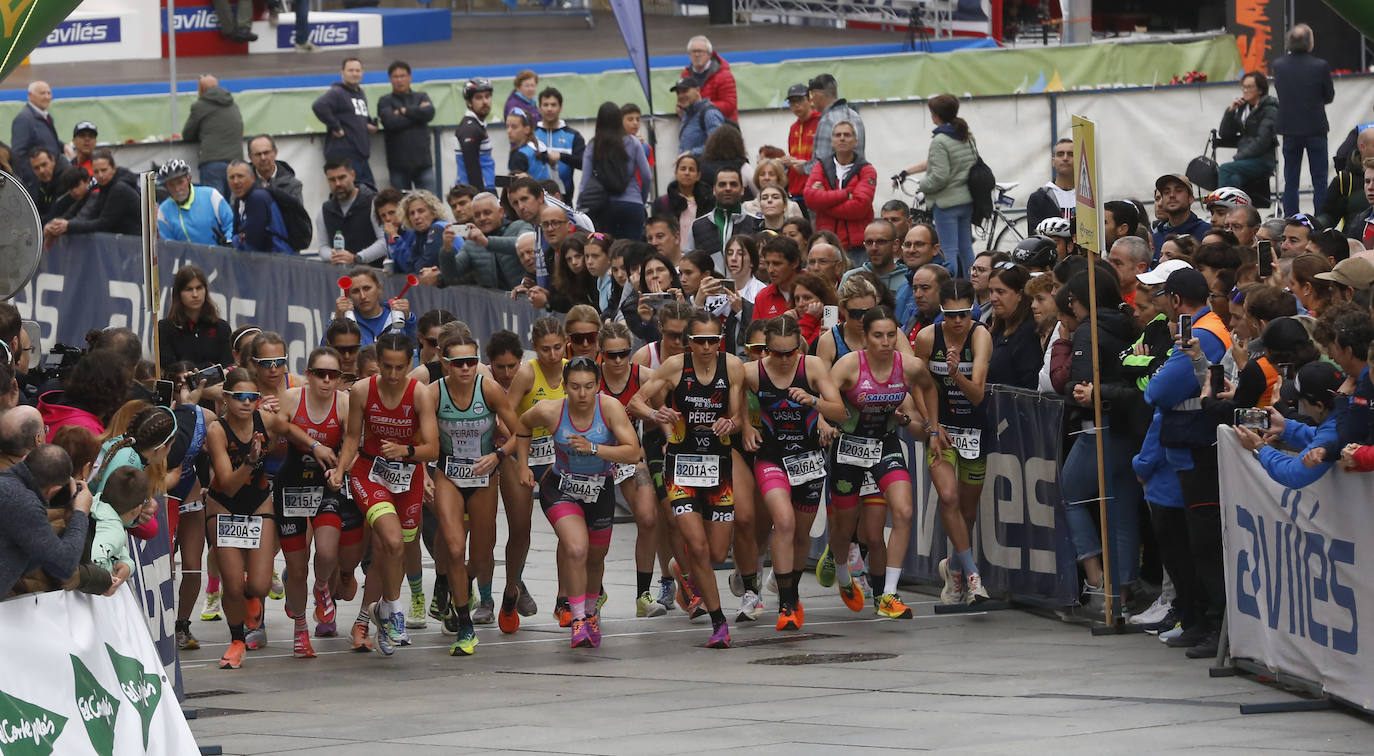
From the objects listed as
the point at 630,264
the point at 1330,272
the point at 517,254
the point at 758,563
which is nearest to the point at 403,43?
Answer: the point at 517,254

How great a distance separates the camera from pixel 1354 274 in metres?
10.0

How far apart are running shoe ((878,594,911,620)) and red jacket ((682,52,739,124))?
31.0 ft

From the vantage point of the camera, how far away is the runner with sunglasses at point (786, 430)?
39.7 ft

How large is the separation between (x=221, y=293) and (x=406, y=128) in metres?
2.84

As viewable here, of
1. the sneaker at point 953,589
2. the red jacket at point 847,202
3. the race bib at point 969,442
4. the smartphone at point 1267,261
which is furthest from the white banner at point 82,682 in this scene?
the red jacket at point 847,202

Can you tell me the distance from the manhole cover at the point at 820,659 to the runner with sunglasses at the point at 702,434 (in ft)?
1.93

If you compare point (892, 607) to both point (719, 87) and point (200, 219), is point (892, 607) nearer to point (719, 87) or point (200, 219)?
point (719, 87)

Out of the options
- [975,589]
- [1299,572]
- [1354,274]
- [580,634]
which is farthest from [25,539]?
[975,589]

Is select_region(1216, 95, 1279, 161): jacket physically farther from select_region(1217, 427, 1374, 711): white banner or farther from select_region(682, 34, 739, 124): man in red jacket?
select_region(1217, 427, 1374, 711): white banner

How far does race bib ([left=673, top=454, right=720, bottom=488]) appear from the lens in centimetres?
1204

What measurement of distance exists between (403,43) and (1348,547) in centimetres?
3303

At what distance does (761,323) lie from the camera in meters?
12.3

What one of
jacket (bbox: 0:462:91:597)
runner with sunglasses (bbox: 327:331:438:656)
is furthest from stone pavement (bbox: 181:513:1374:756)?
jacket (bbox: 0:462:91:597)

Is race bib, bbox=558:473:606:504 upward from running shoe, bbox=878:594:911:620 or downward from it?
upward
